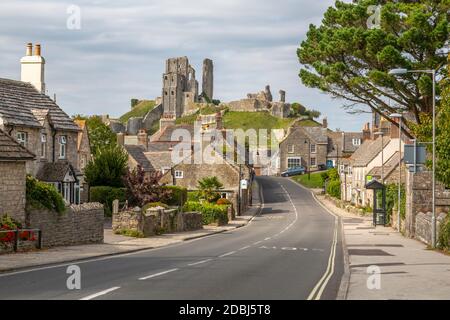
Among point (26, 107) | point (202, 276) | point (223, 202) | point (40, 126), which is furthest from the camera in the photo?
point (223, 202)

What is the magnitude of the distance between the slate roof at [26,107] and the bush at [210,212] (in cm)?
1562

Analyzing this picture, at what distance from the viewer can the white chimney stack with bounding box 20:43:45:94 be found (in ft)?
166

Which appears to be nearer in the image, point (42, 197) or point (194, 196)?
point (42, 197)

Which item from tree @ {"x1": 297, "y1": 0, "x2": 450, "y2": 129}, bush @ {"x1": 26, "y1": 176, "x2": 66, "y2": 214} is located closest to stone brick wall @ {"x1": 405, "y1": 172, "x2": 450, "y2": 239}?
tree @ {"x1": 297, "y1": 0, "x2": 450, "y2": 129}

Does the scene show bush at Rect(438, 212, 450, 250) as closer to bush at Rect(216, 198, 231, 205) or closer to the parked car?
bush at Rect(216, 198, 231, 205)

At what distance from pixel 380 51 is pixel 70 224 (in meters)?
19.8

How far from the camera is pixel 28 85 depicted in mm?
50750

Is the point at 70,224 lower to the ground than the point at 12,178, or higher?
lower

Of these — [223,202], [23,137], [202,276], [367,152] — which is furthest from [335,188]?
[202,276]

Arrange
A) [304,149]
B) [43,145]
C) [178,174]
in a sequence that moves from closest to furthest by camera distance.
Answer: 1. [43,145]
2. [178,174]
3. [304,149]

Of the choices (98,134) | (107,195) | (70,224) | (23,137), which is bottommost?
(70,224)

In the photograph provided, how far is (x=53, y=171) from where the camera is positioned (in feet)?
155

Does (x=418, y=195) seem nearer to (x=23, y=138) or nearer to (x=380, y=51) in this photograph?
(x=380, y=51)

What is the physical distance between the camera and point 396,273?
20234 millimetres
